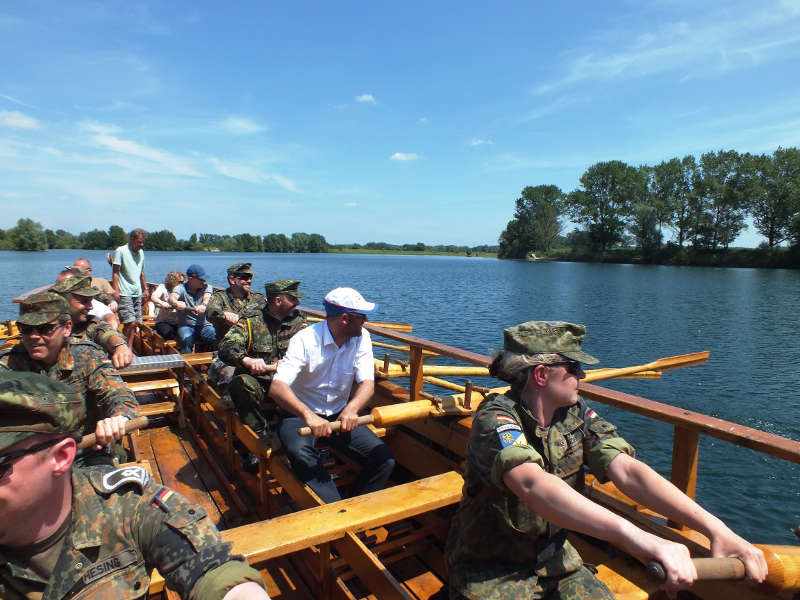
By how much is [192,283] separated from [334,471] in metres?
4.75

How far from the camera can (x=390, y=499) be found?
2.84 m

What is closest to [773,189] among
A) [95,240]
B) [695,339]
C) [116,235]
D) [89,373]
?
[695,339]

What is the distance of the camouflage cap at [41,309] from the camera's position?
281 cm

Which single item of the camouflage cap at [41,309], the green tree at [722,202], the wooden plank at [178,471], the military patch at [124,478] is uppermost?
the green tree at [722,202]

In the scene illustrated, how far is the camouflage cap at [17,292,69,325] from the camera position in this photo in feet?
9.22

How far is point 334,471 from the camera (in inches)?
172

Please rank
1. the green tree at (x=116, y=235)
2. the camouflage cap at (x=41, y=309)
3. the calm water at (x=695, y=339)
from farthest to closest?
1. the green tree at (x=116, y=235)
2. the calm water at (x=695, y=339)
3. the camouflage cap at (x=41, y=309)

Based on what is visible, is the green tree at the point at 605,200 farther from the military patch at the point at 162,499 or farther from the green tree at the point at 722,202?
the military patch at the point at 162,499

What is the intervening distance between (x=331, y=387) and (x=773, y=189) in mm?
73699

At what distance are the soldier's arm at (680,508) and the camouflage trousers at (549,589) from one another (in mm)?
459

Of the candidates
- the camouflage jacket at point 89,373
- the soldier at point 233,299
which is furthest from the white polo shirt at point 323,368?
the soldier at point 233,299

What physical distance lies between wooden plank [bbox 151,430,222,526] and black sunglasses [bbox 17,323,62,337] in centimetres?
A: 181

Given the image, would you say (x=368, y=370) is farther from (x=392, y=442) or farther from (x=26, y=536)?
(x=26, y=536)

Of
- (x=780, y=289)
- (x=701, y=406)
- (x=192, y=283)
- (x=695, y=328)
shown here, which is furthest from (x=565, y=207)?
(x=192, y=283)
